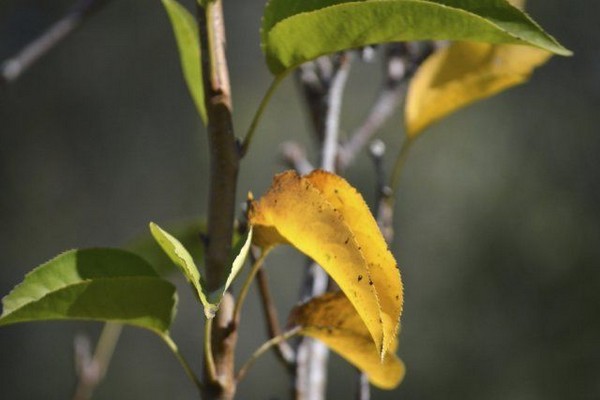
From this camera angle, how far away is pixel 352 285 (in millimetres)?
441

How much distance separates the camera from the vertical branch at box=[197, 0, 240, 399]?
0.52 meters

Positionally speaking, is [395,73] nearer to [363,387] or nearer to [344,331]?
[363,387]

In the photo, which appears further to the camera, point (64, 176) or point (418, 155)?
point (64, 176)

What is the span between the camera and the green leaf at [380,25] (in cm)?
48

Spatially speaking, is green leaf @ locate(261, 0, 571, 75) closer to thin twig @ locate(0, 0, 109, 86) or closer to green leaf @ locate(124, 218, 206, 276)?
green leaf @ locate(124, 218, 206, 276)

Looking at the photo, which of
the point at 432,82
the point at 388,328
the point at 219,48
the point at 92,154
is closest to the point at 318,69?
the point at 432,82

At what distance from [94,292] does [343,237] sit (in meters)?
0.15

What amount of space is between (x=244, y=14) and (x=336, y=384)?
1.86m

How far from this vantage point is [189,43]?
0.63 metres

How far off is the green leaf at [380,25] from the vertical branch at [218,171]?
3 centimetres

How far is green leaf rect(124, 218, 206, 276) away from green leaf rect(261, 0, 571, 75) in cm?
23

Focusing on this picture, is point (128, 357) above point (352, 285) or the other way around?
the other way around

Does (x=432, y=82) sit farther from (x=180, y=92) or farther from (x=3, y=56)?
(x=180, y=92)

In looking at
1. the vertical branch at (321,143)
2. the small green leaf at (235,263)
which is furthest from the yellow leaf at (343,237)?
the vertical branch at (321,143)
